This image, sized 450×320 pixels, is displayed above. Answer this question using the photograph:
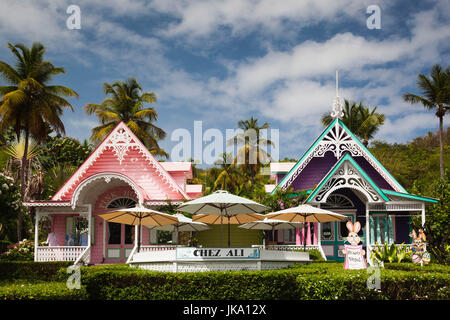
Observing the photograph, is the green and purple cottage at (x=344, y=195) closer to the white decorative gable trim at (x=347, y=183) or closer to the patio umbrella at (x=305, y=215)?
the white decorative gable trim at (x=347, y=183)

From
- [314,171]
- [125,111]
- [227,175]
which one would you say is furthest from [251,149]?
[314,171]

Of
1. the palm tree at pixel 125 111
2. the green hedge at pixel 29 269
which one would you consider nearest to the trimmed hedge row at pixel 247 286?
the green hedge at pixel 29 269

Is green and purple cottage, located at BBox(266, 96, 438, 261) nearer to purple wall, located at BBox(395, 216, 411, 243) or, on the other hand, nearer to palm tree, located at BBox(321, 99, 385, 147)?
purple wall, located at BBox(395, 216, 411, 243)

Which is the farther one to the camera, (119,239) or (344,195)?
(344,195)

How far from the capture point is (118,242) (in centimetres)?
2411

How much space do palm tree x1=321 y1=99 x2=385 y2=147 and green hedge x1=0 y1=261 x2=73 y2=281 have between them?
3398cm

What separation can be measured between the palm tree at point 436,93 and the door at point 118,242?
1084 inches

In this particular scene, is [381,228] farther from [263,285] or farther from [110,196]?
[110,196]

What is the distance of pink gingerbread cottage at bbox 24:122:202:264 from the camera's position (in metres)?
23.1

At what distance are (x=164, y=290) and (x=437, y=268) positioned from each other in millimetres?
8619

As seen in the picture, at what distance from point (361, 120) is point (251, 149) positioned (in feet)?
39.9

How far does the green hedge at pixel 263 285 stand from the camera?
12.0m

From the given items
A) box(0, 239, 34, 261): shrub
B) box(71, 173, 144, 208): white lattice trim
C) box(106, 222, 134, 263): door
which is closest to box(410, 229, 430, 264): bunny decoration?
box(71, 173, 144, 208): white lattice trim
